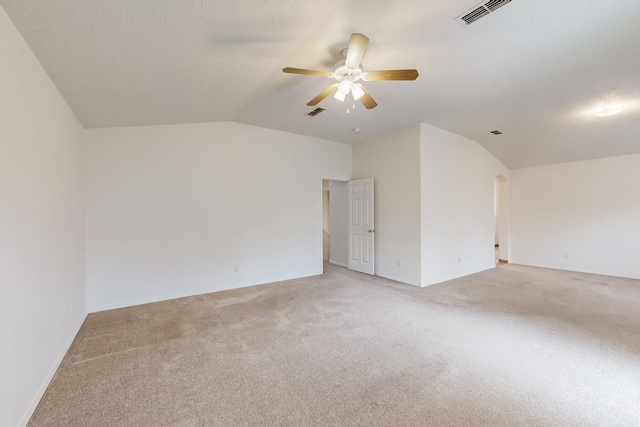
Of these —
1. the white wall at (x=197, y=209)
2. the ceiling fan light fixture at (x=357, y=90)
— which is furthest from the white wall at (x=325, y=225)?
the ceiling fan light fixture at (x=357, y=90)

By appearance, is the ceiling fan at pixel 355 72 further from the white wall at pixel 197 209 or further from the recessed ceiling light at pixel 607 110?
the recessed ceiling light at pixel 607 110

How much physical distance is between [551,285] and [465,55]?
458cm

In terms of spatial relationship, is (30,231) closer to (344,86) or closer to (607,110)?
(344,86)

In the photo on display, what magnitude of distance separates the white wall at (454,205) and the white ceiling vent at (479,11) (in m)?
2.63

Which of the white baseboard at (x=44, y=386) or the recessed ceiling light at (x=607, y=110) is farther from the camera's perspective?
the recessed ceiling light at (x=607, y=110)

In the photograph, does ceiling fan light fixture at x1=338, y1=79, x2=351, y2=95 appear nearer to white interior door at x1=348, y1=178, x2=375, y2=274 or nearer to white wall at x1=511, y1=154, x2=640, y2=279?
white interior door at x1=348, y1=178, x2=375, y2=274

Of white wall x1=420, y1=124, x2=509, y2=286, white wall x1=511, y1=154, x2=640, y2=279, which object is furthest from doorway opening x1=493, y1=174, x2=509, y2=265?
white wall x1=420, y1=124, x2=509, y2=286

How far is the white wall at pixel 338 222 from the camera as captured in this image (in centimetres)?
672

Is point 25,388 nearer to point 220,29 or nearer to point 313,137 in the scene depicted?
point 220,29

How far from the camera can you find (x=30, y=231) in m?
2.05

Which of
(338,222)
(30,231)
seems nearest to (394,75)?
(30,231)

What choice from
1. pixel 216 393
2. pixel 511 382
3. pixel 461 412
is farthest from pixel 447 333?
pixel 216 393

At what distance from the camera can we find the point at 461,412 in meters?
1.85

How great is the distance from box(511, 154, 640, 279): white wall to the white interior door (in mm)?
4305
